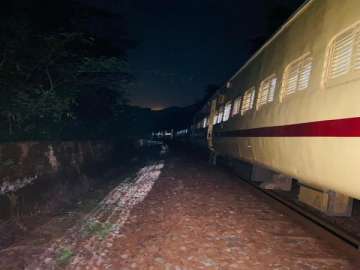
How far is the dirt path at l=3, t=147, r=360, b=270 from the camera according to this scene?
14.6ft

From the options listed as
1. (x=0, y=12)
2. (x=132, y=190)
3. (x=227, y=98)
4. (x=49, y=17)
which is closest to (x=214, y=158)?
(x=227, y=98)

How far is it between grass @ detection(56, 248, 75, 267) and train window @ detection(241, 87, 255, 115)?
610 centimetres

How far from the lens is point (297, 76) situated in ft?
20.1

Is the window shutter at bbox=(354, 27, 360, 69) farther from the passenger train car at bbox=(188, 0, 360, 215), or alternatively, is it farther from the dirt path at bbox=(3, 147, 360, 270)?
the dirt path at bbox=(3, 147, 360, 270)

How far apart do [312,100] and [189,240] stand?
2.98 metres

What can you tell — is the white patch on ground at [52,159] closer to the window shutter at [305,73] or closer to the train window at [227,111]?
the train window at [227,111]

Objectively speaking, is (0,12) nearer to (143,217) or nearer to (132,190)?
(132,190)

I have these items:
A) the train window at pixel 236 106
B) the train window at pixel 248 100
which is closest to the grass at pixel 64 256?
the train window at pixel 248 100

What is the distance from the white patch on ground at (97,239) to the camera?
448cm

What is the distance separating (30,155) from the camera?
9.05 meters

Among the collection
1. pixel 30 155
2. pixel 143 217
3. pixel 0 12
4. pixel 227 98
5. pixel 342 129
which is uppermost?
pixel 0 12

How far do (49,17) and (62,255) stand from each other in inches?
327

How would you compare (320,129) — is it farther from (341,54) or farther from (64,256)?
(64,256)

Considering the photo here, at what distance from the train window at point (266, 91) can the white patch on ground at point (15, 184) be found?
6328mm
